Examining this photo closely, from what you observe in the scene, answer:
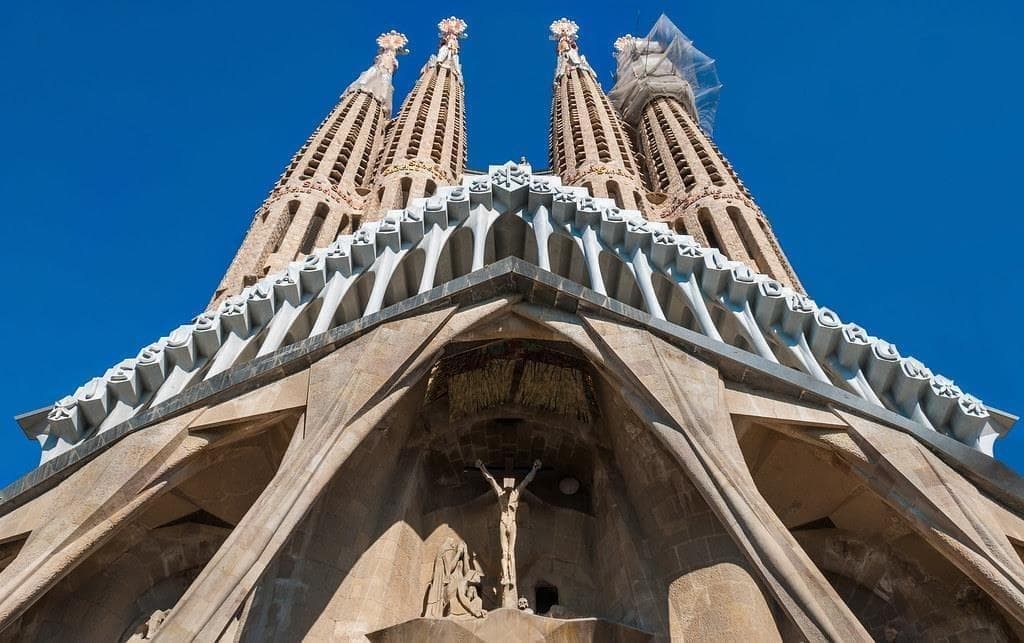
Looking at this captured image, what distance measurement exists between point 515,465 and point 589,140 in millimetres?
13441

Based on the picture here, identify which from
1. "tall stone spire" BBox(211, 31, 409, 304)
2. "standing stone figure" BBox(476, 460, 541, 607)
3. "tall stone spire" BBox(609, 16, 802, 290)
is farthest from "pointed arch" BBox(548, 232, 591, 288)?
"tall stone spire" BBox(211, 31, 409, 304)

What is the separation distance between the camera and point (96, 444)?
6.96 meters

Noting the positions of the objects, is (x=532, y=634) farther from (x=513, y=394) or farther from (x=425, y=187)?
(x=425, y=187)

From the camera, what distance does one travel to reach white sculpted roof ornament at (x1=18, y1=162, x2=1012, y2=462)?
792cm

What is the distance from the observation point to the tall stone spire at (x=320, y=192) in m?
15.8

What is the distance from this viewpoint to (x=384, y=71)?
2864 cm

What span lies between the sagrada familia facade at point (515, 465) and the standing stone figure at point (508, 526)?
3 cm

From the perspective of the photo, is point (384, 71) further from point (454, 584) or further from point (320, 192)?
point (454, 584)

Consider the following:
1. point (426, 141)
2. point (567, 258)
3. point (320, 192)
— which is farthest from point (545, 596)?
point (426, 141)

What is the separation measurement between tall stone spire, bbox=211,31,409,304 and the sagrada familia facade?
6.27m

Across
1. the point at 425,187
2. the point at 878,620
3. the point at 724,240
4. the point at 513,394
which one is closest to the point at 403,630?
the point at 513,394

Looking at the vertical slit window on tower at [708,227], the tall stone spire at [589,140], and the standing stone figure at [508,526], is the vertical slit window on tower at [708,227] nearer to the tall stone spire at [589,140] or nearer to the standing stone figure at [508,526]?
the tall stone spire at [589,140]

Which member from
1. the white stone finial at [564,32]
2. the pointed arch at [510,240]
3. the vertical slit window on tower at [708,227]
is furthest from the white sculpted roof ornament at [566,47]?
the pointed arch at [510,240]

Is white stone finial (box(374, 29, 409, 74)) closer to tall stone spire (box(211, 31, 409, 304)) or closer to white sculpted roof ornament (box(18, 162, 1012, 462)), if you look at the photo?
tall stone spire (box(211, 31, 409, 304))
